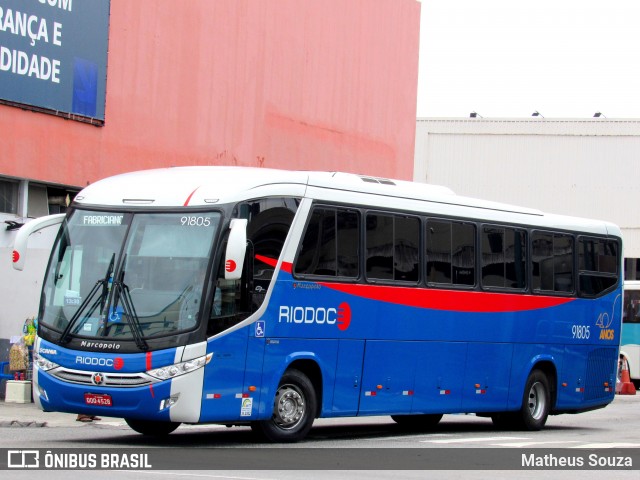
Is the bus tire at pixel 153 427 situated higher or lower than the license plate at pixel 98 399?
lower

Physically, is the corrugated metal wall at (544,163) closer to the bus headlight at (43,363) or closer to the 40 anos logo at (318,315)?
the 40 anos logo at (318,315)

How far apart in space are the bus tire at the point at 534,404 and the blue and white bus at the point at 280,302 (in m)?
0.10

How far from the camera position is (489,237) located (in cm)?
1934

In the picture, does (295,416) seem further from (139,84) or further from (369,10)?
(369,10)

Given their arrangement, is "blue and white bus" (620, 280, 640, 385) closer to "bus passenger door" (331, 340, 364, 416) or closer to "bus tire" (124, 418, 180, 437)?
"bus passenger door" (331, 340, 364, 416)

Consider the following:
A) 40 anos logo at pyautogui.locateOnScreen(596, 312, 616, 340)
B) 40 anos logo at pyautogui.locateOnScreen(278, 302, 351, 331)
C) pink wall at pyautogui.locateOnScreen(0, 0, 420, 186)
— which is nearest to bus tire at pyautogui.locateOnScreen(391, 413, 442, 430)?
40 anos logo at pyautogui.locateOnScreen(596, 312, 616, 340)

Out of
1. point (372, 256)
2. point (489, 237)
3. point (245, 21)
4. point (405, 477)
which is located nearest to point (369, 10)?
point (245, 21)

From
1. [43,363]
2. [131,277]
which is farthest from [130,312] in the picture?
[43,363]

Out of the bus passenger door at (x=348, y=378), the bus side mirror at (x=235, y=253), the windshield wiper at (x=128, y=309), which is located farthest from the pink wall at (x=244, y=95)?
the bus side mirror at (x=235, y=253)

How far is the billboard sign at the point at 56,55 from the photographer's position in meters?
23.7

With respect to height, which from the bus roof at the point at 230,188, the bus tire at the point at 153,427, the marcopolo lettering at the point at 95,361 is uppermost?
the bus roof at the point at 230,188

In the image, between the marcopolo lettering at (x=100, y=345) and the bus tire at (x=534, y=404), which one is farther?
the bus tire at (x=534, y=404)

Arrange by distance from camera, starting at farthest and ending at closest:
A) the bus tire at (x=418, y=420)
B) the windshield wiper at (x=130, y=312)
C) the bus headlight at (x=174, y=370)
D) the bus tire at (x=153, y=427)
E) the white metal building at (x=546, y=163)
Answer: the white metal building at (x=546, y=163)
the bus tire at (x=418, y=420)
the bus tire at (x=153, y=427)
the windshield wiper at (x=130, y=312)
the bus headlight at (x=174, y=370)

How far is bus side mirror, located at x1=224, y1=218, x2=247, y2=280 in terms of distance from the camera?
45.1ft
